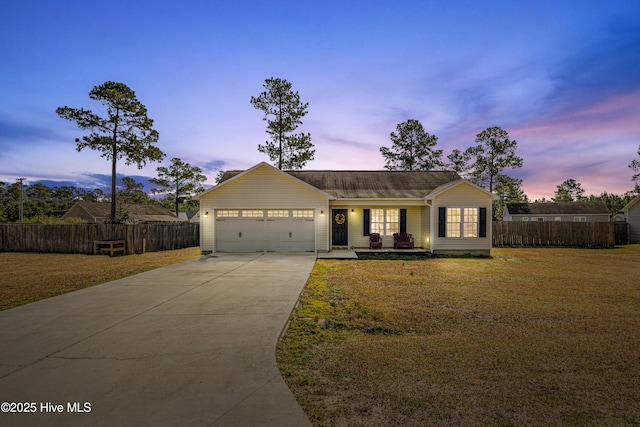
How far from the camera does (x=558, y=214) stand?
40.6 m

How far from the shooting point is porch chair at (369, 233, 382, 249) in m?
16.3

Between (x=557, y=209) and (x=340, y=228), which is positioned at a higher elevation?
(x=557, y=209)

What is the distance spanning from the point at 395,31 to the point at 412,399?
1756 cm

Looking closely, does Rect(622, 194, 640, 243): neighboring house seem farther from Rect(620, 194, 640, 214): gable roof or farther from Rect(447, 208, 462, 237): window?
Rect(447, 208, 462, 237): window

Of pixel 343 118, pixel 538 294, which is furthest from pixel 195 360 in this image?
pixel 343 118

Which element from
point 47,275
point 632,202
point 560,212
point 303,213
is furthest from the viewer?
point 560,212

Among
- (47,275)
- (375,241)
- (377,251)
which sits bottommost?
(47,275)

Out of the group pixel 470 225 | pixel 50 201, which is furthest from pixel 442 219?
pixel 50 201

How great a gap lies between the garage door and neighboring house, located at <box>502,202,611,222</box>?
36.3 meters

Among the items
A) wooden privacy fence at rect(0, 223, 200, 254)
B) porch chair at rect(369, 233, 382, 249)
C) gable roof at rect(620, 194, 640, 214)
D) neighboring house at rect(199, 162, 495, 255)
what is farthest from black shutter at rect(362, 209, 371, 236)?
gable roof at rect(620, 194, 640, 214)

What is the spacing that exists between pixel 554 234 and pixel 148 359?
80.6ft

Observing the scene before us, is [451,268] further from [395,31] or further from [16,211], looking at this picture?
[16,211]

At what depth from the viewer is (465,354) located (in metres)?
4.08

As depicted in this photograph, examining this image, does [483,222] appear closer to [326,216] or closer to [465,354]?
[326,216]
